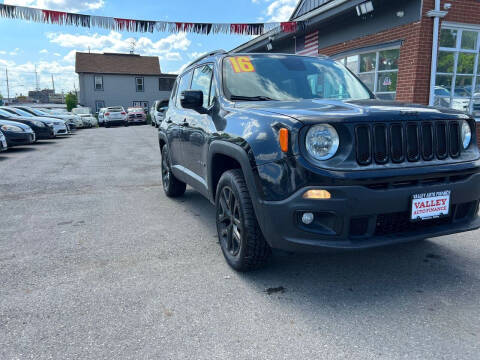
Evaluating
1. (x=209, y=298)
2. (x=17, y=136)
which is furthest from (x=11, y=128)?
(x=209, y=298)

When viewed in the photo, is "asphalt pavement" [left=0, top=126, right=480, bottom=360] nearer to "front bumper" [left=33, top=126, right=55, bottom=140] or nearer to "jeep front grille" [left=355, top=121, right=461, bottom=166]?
"jeep front grille" [left=355, top=121, right=461, bottom=166]

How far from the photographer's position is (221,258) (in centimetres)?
347

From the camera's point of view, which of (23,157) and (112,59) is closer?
(23,157)

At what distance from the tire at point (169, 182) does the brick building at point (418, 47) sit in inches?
209

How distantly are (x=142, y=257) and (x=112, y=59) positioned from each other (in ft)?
148

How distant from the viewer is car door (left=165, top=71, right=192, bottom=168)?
4707mm

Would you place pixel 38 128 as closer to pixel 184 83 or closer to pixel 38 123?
pixel 38 123

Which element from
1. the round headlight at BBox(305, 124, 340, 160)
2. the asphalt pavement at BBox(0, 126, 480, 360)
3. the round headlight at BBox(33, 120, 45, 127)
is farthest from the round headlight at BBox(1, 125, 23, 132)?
the round headlight at BBox(305, 124, 340, 160)

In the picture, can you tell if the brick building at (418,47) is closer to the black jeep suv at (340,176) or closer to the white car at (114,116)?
the black jeep suv at (340,176)

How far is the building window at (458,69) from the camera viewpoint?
26.5ft

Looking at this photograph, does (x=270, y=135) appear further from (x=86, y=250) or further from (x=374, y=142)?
(x=86, y=250)

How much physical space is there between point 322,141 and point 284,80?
146 cm

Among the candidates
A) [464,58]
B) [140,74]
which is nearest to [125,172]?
[464,58]

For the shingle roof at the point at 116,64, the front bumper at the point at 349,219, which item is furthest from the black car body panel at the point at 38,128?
the shingle roof at the point at 116,64
